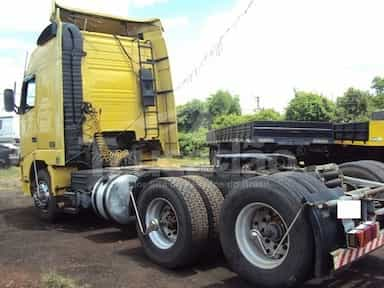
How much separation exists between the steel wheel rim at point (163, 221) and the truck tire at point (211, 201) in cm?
40

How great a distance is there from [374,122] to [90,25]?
219 inches

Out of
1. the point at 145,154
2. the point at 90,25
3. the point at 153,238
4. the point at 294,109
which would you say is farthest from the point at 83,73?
the point at 294,109

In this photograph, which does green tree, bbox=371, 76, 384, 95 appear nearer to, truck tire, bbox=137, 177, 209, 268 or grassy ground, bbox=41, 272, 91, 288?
truck tire, bbox=137, 177, 209, 268

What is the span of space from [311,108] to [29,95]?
22.8 metres

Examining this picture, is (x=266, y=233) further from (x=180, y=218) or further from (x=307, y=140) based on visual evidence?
(x=307, y=140)

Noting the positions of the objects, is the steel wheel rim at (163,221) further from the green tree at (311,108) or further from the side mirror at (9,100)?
A: the green tree at (311,108)

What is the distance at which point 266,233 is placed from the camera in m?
4.24

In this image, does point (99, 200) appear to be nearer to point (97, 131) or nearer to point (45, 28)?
point (97, 131)

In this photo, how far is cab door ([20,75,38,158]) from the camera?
8.41 meters

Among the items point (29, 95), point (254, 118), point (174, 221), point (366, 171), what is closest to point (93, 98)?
point (29, 95)

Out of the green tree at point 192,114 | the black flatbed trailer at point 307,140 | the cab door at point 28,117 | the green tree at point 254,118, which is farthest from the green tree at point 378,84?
the cab door at point 28,117

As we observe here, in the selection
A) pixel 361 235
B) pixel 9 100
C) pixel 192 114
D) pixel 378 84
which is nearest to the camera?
pixel 361 235

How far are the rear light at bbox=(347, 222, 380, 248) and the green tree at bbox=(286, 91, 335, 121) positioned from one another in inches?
993

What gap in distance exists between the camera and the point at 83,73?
7820 mm
